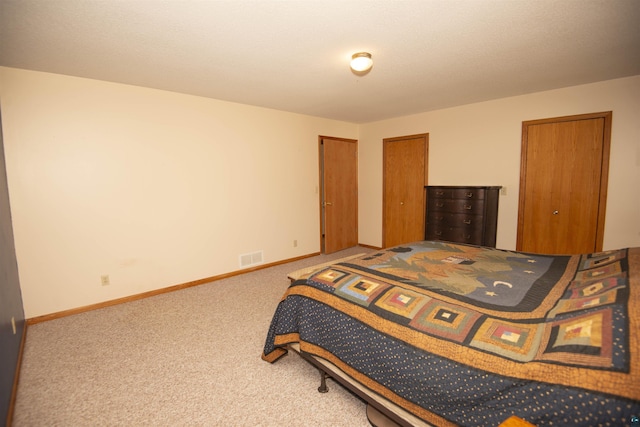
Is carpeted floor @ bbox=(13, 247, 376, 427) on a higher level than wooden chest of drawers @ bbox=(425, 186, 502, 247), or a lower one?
lower

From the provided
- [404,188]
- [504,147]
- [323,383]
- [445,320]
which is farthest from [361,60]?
[404,188]

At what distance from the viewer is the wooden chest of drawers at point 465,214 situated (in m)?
3.78

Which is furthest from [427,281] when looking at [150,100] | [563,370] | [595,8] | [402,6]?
[150,100]

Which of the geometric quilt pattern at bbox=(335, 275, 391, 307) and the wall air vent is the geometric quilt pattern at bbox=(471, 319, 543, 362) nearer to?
the geometric quilt pattern at bbox=(335, 275, 391, 307)

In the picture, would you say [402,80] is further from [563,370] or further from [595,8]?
[563,370]

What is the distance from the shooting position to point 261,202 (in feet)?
14.6

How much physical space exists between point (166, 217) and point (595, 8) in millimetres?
4216

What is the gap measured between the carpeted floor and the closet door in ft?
9.58

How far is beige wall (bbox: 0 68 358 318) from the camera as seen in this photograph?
2775mm

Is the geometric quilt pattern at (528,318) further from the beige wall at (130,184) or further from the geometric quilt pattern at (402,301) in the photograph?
the beige wall at (130,184)

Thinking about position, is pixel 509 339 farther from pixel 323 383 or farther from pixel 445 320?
pixel 323 383

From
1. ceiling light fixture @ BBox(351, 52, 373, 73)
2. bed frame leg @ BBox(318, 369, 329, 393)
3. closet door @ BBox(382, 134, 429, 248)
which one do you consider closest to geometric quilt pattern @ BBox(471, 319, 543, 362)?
bed frame leg @ BBox(318, 369, 329, 393)

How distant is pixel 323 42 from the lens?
2.25 metres

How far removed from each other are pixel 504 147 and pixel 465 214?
3.54 ft
